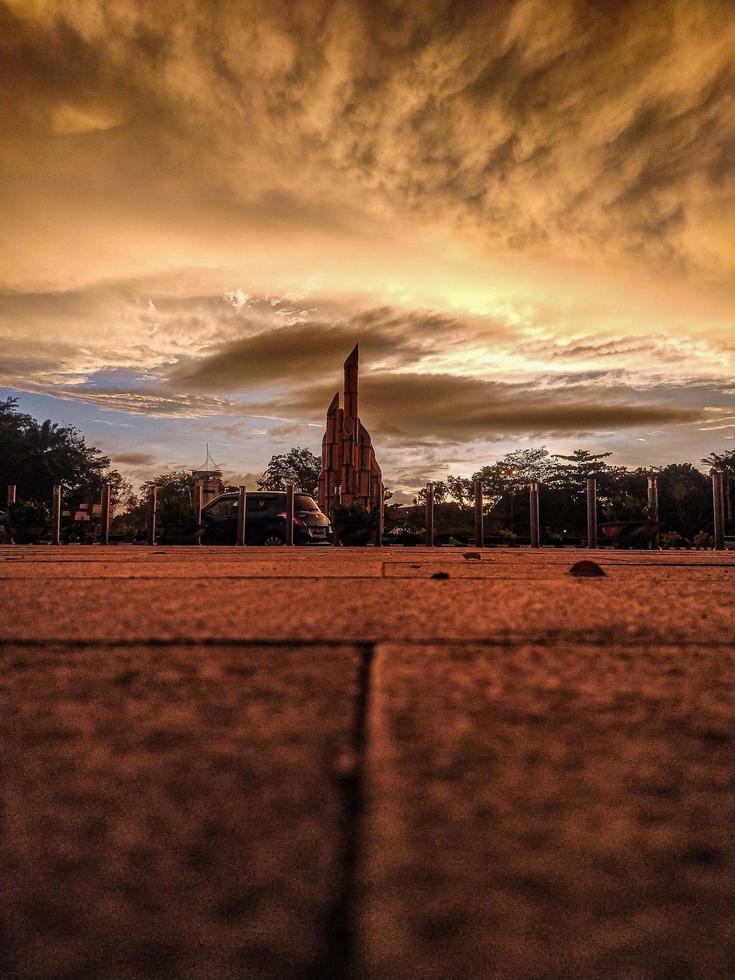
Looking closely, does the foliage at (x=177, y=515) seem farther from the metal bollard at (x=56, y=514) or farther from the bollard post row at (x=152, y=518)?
the metal bollard at (x=56, y=514)

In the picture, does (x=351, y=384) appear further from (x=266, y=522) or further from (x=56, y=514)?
(x=56, y=514)

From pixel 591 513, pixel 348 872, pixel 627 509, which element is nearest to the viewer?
pixel 348 872

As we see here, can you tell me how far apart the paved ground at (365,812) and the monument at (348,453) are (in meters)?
21.4

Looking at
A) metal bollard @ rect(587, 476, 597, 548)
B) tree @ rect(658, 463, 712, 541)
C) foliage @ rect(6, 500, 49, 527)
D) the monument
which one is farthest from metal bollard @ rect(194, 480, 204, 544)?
tree @ rect(658, 463, 712, 541)

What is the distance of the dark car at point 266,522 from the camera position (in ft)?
51.5

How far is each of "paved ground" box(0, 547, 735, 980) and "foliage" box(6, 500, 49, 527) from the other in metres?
17.2

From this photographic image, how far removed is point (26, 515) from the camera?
1644cm

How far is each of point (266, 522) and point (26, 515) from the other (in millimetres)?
5784

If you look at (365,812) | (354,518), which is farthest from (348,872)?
(354,518)

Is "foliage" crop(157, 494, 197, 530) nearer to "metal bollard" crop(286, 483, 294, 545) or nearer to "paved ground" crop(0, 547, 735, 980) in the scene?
"metal bollard" crop(286, 483, 294, 545)

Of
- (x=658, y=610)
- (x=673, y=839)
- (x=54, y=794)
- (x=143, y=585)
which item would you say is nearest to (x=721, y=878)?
(x=673, y=839)

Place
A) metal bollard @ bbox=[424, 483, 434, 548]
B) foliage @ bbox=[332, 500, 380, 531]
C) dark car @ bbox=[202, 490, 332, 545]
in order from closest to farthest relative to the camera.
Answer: foliage @ bbox=[332, 500, 380, 531] → dark car @ bbox=[202, 490, 332, 545] → metal bollard @ bbox=[424, 483, 434, 548]

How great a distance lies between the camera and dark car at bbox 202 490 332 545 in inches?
618

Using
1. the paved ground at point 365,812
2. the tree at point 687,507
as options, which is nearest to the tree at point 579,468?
the tree at point 687,507
